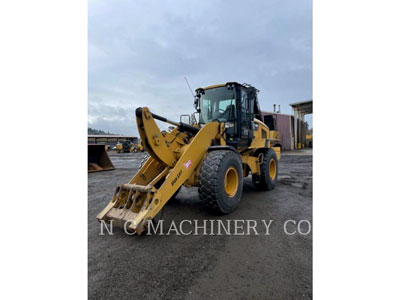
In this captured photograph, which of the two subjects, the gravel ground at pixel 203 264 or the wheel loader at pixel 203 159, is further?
the wheel loader at pixel 203 159

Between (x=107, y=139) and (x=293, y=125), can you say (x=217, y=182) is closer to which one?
(x=293, y=125)

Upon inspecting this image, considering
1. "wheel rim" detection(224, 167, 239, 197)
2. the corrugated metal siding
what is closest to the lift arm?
"wheel rim" detection(224, 167, 239, 197)

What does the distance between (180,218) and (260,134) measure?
3.47 m

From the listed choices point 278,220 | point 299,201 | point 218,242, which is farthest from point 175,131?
point 299,201

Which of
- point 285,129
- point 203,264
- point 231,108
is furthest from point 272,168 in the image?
point 285,129

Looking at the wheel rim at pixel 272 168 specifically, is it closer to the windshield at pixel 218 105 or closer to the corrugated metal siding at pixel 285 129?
the windshield at pixel 218 105

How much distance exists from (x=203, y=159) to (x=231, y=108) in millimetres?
1487

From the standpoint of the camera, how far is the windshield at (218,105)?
175 inches

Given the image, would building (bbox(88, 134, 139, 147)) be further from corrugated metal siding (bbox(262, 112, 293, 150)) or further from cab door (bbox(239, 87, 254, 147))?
cab door (bbox(239, 87, 254, 147))

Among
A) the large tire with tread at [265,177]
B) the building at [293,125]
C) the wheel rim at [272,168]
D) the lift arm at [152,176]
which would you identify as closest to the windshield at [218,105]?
the lift arm at [152,176]

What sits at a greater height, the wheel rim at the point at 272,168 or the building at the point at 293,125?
the building at the point at 293,125

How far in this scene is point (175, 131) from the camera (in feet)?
12.6

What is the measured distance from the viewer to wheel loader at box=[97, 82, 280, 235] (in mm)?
2832

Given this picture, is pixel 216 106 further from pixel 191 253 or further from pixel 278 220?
pixel 191 253
